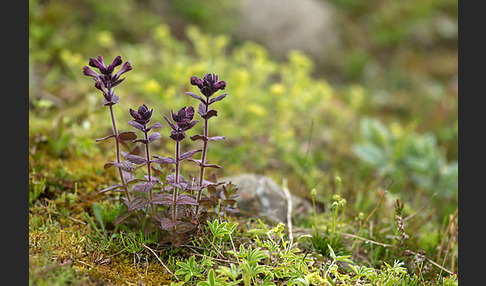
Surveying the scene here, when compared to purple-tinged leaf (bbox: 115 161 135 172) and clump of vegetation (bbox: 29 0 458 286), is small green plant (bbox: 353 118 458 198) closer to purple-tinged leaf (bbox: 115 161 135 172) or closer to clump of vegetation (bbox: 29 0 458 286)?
clump of vegetation (bbox: 29 0 458 286)

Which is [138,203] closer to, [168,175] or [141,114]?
[168,175]

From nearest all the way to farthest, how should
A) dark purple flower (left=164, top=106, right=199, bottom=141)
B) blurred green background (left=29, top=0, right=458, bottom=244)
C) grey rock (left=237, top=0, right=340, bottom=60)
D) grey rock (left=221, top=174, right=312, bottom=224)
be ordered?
1. dark purple flower (left=164, top=106, right=199, bottom=141)
2. grey rock (left=221, top=174, right=312, bottom=224)
3. blurred green background (left=29, top=0, right=458, bottom=244)
4. grey rock (left=237, top=0, right=340, bottom=60)

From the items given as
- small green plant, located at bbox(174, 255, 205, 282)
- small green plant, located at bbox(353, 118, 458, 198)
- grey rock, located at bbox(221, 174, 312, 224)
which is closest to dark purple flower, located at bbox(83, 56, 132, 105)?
small green plant, located at bbox(174, 255, 205, 282)

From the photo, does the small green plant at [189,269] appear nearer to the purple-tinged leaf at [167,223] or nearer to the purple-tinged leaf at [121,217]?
the purple-tinged leaf at [167,223]

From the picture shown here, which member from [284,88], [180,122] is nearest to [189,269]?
[180,122]

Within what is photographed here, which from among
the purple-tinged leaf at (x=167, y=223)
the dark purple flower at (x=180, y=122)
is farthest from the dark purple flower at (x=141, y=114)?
the purple-tinged leaf at (x=167, y=223)

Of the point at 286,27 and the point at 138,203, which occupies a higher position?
the point at 286,27

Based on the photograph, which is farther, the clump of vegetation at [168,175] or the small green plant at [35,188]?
the small green plant at [35,188]

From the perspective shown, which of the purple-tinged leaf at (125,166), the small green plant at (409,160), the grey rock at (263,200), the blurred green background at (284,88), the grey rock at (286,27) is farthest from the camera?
the grey rock at (286,27)
